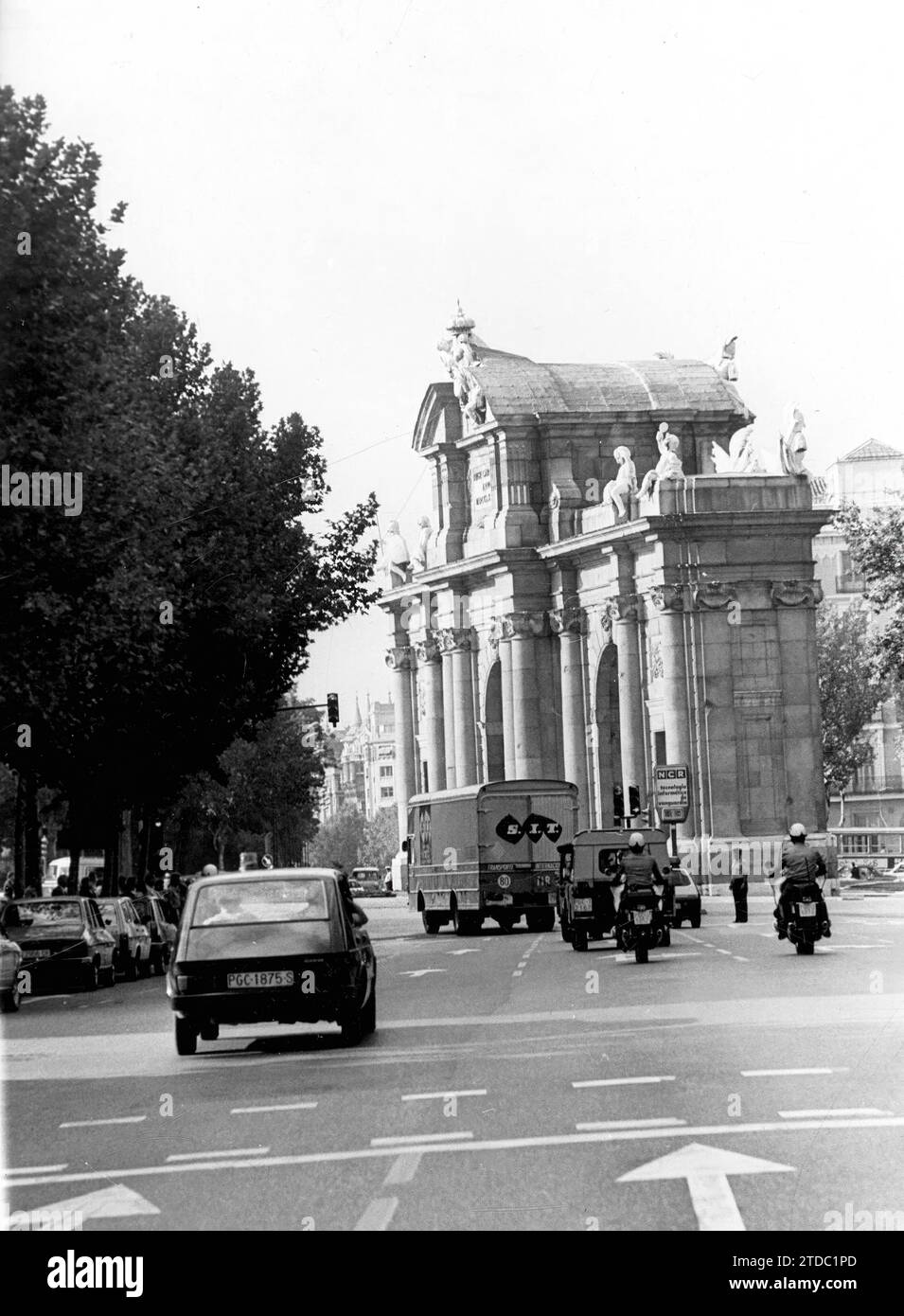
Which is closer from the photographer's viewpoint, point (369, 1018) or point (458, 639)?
point (369, 1018)

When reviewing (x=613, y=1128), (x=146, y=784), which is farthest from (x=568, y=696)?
(x=613, y=1128)

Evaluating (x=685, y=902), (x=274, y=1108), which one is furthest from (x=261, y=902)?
(x=685, y=902)

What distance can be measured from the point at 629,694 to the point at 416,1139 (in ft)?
240

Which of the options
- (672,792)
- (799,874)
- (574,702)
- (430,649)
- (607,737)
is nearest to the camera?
(799,874)

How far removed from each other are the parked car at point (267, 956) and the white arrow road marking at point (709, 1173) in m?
7.87

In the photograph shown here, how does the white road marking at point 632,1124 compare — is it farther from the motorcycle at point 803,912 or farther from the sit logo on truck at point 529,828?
the sit logo on truck at point 529,828

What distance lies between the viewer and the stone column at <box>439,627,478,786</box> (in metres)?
99.0

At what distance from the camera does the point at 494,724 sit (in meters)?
99.6

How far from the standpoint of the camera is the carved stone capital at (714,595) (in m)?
82.8

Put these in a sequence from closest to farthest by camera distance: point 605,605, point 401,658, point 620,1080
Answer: point 620,1080
point 605,605
point 401,658

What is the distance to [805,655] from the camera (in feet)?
273

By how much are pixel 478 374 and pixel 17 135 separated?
70.2 m

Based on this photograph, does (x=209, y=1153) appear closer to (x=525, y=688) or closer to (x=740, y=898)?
(x=740, y=898)

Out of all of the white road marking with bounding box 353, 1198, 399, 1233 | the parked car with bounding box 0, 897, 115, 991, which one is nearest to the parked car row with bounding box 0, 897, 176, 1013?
the parked car with bounding box 0, 897, 115, 991
